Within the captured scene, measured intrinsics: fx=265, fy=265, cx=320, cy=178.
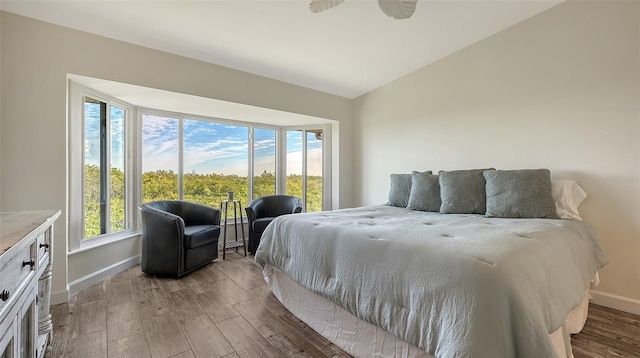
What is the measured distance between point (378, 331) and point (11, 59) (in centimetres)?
340

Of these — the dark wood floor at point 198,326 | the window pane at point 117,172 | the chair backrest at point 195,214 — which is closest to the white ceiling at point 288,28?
the window pane at point 117,172

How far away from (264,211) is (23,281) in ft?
9.86

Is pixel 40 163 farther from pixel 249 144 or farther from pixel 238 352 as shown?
pixel 249 144

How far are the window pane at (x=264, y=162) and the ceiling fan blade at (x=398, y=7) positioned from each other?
10.5ft

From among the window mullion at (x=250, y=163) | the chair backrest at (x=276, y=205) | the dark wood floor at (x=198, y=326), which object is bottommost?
the dark wood floor at (x=198, y=326)

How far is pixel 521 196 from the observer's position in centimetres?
228

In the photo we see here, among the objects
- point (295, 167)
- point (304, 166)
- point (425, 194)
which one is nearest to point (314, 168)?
point (304, 166)

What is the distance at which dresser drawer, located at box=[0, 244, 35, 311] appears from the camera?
2.85 ft

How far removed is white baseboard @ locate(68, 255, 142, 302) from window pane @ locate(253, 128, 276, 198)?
1.95m

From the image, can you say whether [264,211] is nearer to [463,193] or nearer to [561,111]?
[463,193]

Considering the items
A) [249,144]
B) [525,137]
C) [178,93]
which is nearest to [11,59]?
[178,93]

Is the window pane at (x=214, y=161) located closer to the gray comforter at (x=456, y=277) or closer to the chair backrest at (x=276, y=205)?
the chair backrest at (x=276, y=205)

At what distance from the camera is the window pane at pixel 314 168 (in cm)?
482

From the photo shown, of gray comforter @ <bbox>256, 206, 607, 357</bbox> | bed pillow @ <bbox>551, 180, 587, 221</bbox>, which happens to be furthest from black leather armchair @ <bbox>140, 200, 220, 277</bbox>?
bed pillow @ <bbox>551, 180, 587, 221</bbox>
